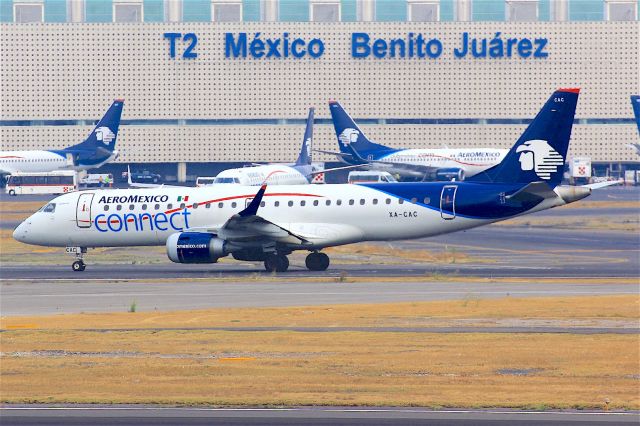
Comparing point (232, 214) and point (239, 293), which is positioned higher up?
point (232, 214)

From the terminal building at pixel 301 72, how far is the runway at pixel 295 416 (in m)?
142

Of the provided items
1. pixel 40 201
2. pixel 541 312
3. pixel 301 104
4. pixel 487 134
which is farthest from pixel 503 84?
pixel 541 312

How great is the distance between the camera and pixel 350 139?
12150cm

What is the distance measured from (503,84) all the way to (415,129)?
43.1ft

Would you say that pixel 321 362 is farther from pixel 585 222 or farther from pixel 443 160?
pixel 443 160

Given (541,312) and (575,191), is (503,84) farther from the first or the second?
(541,312)

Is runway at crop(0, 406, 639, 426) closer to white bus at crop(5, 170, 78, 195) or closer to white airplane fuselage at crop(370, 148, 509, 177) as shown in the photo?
white airplane fuselage at crop(370, 148, 509, 177)

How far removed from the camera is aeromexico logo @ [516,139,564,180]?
4128cm

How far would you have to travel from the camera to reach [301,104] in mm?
160500

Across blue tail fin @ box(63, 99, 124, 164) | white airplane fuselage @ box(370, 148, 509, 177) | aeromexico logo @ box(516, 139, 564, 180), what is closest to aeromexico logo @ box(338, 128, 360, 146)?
white airplane fuselage @ box(370, 148, 509, 177)

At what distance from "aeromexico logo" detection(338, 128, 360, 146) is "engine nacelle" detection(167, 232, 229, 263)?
80.0 m

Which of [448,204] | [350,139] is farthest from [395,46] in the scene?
[448,204]

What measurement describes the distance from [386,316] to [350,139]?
304 feet

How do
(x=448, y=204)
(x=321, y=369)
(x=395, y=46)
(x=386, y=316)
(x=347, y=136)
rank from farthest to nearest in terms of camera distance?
(x=395, y=46) < (x=347, y=136) < (x=448, y=204) < (x=386, y=316) < (x=321, y=369)
